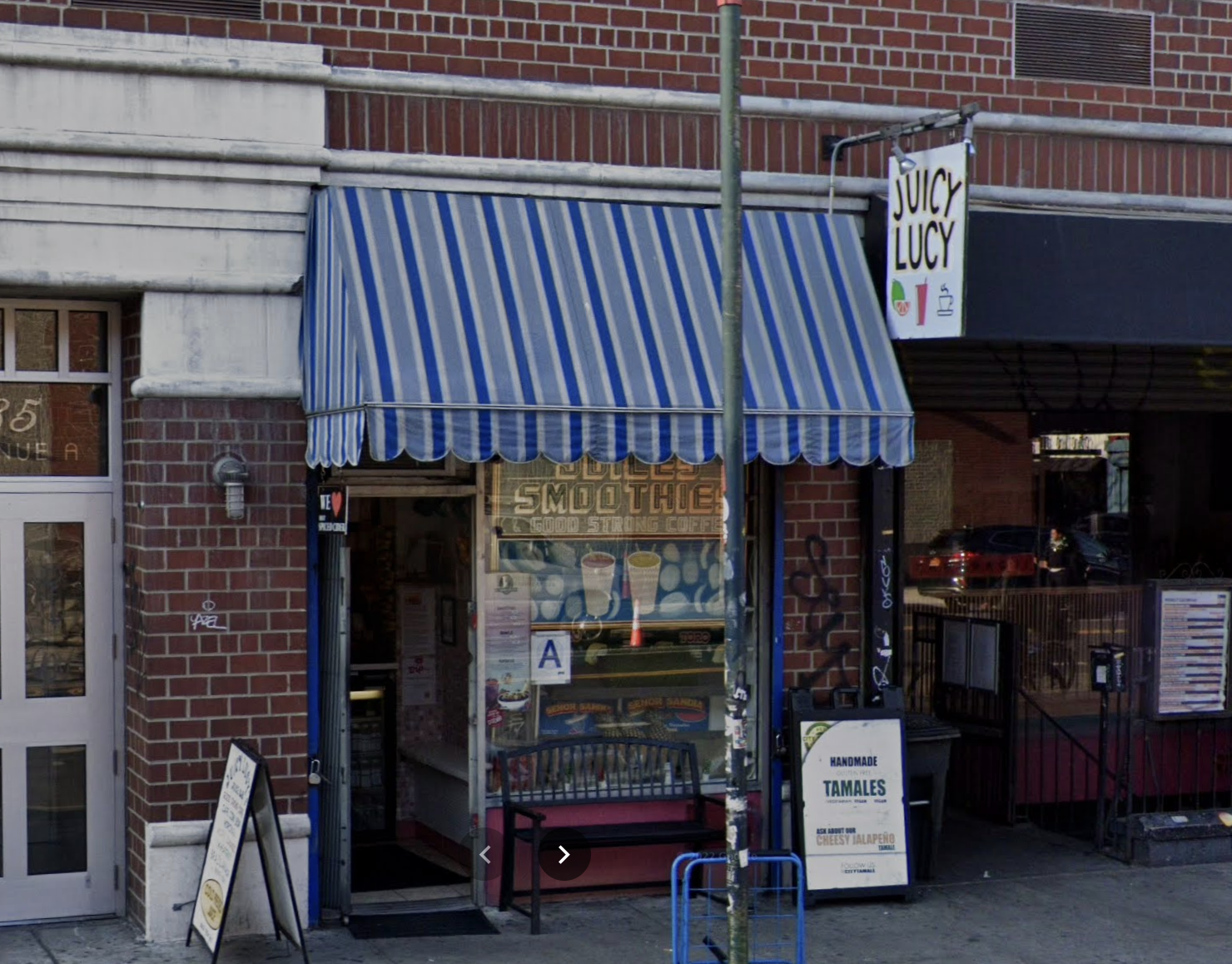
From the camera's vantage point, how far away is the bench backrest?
9.62m

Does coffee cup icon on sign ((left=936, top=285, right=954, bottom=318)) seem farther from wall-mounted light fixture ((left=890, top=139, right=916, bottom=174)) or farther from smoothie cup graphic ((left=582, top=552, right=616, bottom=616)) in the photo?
smoothie cup graphic ((left=582, top=552, right=616, bottom=616))

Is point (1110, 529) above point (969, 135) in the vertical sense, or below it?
below

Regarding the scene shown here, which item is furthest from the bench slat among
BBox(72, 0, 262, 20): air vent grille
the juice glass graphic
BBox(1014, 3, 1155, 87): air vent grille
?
BBox(1014, 3, 1155, 87): air vent grille

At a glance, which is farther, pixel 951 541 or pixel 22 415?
pixel 951 541

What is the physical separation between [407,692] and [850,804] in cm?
297

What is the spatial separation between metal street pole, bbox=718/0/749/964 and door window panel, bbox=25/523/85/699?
158 inches

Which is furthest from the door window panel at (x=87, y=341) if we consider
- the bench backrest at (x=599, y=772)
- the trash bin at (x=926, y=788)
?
the trash bin at (x=926, y=788)

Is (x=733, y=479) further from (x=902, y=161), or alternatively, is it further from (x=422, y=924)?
(x=422, y=924)

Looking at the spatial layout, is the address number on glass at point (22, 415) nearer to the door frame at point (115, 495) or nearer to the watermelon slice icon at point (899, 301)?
the door frame at point (115, 495)

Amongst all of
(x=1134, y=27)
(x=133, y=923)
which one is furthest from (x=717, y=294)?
(x=133, y=923)

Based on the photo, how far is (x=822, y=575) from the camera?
10055mm

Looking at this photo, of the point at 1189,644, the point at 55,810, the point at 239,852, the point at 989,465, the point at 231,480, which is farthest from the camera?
the point at 989,465

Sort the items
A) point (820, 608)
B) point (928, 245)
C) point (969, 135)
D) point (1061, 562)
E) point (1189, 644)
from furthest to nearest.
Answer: point (1061, 562)
point (1189, 644)
point (820, 608)
point (928, 245)
point (969, 135)

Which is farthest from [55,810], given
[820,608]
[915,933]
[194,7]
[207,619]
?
[915,933]
